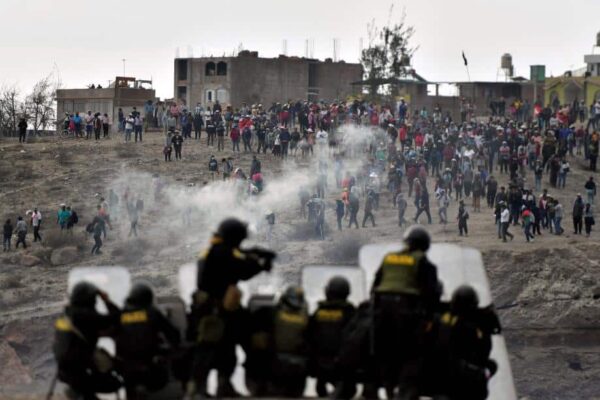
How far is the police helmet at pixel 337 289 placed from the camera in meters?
12.2

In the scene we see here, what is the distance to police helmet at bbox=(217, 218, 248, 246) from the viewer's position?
39.5ft

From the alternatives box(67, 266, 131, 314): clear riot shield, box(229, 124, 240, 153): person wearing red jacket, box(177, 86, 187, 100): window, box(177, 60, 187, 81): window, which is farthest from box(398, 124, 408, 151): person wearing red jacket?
box(177, 60, 187, 81): window

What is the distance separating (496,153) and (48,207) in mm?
16718

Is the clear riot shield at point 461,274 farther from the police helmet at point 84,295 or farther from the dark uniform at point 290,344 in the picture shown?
the police helmet at point 84,295

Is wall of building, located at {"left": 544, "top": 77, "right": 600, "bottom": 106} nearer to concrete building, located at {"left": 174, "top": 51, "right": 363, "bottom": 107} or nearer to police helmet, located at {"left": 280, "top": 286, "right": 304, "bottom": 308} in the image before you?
concrete building, located at {"left": 174, "top": 51, "right": 363, "bottom": 107}

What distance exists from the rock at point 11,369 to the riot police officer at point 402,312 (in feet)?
88.7

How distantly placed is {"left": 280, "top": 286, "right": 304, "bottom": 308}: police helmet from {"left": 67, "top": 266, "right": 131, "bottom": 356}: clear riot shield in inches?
55.5

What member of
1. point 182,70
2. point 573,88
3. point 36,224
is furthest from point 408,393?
point 182,70

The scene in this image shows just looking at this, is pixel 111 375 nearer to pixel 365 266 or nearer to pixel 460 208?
pixel 365 266

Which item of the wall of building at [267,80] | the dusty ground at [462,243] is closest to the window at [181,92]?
the wall of building at [267,80]

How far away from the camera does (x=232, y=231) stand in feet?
39.6

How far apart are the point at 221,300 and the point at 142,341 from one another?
748 mm

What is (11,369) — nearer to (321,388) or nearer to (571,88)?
(321,388)

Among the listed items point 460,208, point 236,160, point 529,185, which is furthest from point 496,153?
point 236,160
